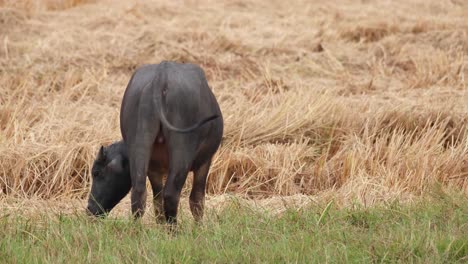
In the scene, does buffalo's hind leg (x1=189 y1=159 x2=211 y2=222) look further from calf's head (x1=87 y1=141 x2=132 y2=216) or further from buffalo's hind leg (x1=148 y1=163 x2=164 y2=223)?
calf's head (x1=87 y1=141 x2=132 y2=216)

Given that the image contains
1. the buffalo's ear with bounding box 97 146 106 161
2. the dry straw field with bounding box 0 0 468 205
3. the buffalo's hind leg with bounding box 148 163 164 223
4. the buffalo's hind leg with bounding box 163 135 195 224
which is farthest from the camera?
the dry straw field with bounding box 0 0 468 205

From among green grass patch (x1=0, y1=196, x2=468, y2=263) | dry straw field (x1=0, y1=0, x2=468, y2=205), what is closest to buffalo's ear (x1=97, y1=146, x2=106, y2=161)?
green grass patch (x1=0, y1=196, x2=468, y2=263)

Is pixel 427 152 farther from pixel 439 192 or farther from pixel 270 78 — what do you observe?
→ pixel 270 78

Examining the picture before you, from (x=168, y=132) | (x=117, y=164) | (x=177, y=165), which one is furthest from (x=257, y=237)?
(x=117, y=164)

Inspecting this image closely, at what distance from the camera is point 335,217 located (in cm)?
621

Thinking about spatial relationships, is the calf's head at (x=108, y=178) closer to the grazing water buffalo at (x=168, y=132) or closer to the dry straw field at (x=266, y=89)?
the grazing water buffalo at (x=168, y=132)

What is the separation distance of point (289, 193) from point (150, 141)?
2155mm

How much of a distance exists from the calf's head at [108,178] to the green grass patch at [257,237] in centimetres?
33

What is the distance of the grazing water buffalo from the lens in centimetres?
584

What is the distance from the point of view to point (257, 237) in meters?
5.62

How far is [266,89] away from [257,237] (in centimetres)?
522

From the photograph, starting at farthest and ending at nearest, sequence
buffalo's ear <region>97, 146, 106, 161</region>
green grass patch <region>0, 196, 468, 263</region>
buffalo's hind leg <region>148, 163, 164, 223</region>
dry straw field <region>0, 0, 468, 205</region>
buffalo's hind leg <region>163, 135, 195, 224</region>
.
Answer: dry straw field <region>0, 0, 468, 205</region> → buffalo's ear <region>97, 146, 106, 161</region> → buffalo's hind leg <region>148, 163, 164, 223</region> → buffalo's hind leg <region>163, 135, 195, 224</region> → green grass patch <region>0, 196, 468, 263</region>

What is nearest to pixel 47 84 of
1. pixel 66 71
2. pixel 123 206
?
pixel 66 71

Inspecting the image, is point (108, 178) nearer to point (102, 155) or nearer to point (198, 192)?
point (102, 155)
